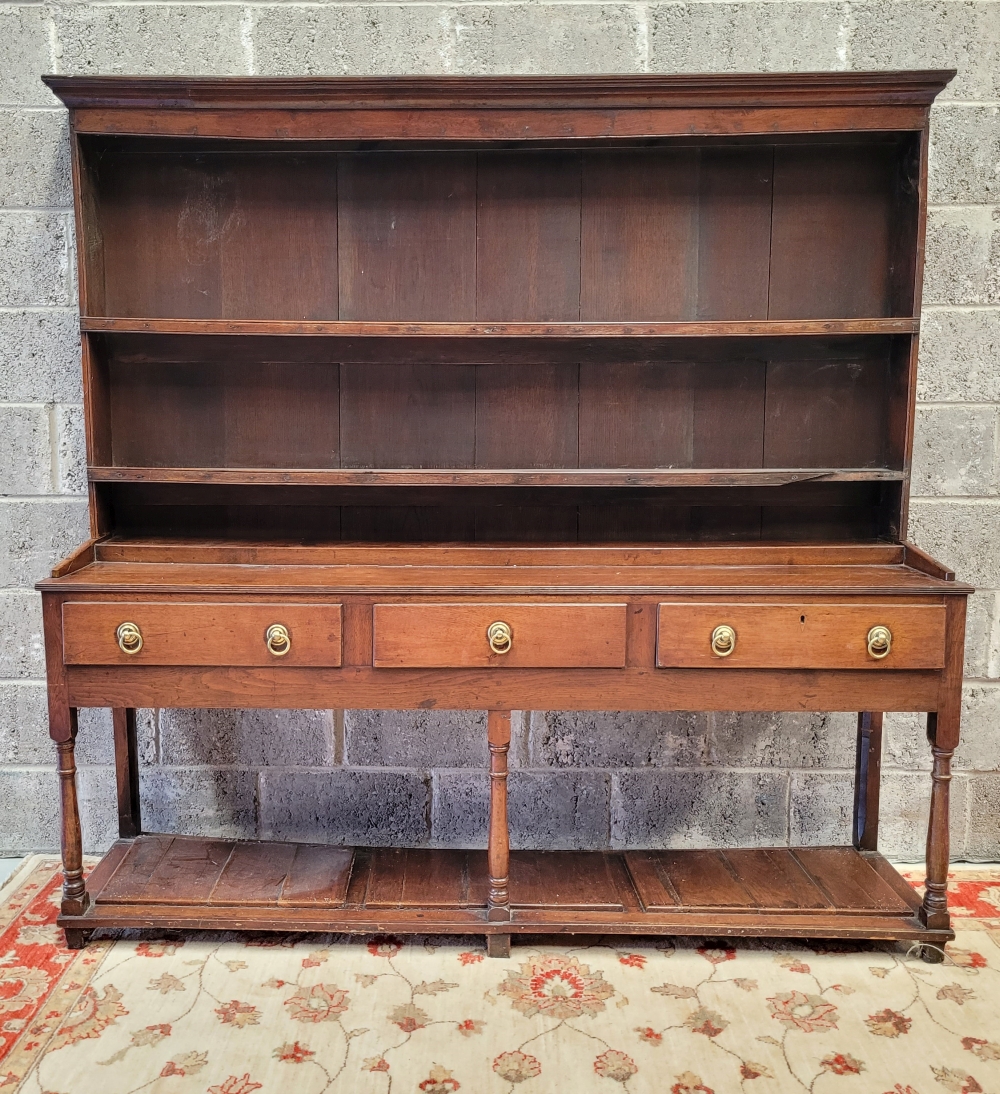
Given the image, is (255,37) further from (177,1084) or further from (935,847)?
(935,847)

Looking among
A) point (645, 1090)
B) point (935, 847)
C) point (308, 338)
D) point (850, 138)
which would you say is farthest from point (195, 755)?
point (850, 138)

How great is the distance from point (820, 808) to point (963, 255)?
1401mm

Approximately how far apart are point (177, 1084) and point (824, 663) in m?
1.38

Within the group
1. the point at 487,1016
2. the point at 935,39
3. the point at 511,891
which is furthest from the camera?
the point at 935,39

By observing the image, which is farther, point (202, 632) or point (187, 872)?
point (187, 872)

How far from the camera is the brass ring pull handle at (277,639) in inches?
66.4

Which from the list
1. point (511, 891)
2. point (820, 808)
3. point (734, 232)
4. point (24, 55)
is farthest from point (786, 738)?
point (24, 55)

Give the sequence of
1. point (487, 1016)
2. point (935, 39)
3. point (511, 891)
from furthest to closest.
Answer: point (935, 39)
point (511, 891)
point (487, 1016)

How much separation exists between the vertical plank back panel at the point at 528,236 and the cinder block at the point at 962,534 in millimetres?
1002

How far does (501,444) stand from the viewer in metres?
2.03

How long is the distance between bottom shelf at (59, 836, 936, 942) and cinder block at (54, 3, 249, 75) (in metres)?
1.88

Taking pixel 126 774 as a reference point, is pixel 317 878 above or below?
below

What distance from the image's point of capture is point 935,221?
2.03 m

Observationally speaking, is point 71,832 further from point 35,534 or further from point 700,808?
point 700,808
